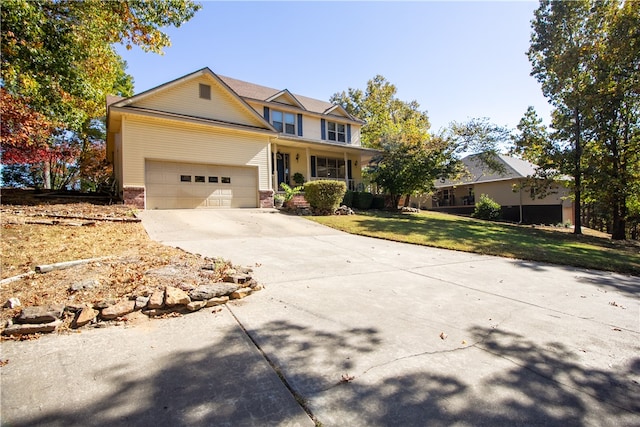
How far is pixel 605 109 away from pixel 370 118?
2214 centimetres

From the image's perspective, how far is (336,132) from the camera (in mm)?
22109

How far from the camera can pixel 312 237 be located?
889cm

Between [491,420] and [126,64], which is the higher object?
[126,64]

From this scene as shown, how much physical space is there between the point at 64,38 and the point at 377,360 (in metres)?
13.0

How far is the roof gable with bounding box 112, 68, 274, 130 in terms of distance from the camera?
43.4 feet

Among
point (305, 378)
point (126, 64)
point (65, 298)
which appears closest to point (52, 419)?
point (305, 378)

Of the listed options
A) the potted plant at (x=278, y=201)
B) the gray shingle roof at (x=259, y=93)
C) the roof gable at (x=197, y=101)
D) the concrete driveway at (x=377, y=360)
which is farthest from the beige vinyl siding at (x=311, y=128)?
the concrete driveway at (x=377, y=360)

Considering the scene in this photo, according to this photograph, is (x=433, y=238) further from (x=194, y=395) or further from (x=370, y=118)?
(x=370, y=118)

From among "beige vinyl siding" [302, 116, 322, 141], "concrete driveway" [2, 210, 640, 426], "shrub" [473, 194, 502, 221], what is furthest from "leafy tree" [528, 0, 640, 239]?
"beige vinyl siding" [302, 116, 322, 141]

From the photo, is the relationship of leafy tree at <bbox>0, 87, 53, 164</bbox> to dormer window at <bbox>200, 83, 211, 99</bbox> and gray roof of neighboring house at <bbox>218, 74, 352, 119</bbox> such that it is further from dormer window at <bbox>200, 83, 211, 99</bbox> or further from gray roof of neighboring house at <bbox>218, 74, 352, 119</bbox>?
gray roof of neighboring house at <bbox>218, 74, 352, 119</bbox>

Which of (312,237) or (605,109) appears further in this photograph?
(605,109)

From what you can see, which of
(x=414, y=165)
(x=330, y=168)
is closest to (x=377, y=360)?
(x=414, y=165)

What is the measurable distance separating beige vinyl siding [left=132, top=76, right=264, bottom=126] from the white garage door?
102 inches

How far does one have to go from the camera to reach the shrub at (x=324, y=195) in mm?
13580
